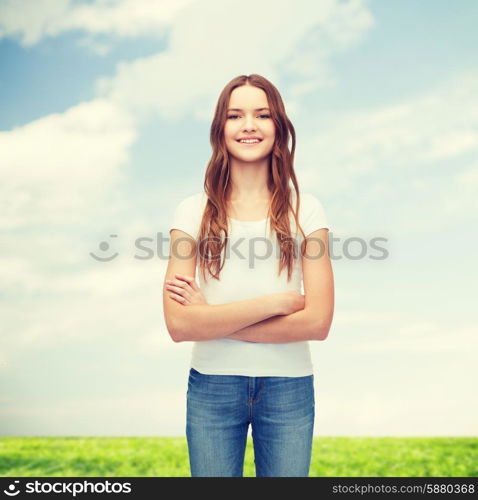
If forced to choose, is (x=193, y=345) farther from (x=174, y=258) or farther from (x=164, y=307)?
(x=174, y=258)

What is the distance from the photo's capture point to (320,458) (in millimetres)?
6773

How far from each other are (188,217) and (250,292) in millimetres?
542

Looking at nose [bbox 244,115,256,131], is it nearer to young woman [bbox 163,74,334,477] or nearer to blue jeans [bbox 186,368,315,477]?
young woman [bbox 163,74,334,477]

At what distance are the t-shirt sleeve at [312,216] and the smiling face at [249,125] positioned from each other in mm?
356

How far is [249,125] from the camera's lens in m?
3.19

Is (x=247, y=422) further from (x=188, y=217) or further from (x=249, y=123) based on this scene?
(x=249, y=123)

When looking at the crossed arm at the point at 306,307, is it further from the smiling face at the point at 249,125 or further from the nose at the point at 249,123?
the nose at the point at 249,123

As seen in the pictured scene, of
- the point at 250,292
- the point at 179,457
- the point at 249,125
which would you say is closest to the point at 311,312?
the point at 250,292

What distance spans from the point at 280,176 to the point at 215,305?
33.2 inches

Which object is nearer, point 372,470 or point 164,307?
point 164,307

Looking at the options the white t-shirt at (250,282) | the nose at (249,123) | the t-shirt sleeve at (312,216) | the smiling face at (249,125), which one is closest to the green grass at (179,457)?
the white t-shirt at (250,282)

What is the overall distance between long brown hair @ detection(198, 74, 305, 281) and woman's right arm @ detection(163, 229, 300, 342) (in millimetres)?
151

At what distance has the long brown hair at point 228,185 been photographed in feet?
10.2
